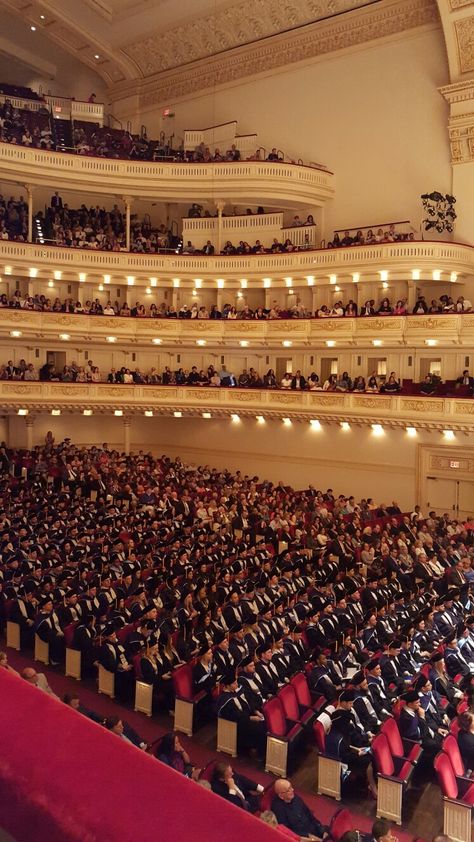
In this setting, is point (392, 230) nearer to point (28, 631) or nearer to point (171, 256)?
point (171, 256)

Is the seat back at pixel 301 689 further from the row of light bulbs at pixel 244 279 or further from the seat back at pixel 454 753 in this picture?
the row of light bulbs at pixel 244 279

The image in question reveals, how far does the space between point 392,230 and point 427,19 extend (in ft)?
22.6

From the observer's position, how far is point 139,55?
2869 cm

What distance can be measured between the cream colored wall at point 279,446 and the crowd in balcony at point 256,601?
2563mm

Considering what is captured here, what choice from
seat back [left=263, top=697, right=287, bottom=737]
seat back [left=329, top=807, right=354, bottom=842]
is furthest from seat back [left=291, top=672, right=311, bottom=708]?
seat back [left=329, top=807, right=354, bottom=842]

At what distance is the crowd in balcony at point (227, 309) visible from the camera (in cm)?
2038

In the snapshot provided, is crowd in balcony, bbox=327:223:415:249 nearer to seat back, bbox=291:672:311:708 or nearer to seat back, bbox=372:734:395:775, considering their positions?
seat back, bbox=291:672:311:708

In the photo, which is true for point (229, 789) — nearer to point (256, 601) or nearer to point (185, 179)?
point (256, 601)

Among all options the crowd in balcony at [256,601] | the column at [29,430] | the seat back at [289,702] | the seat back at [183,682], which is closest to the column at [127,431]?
the column at [29,430]

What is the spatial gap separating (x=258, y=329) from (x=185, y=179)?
6.52 metres

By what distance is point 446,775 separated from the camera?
6629 millimetres

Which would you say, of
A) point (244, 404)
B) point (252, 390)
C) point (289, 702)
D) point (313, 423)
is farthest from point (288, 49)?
point (289, 702)

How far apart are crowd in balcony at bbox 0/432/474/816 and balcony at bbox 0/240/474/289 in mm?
7535

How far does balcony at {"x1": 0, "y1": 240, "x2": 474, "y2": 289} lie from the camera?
2027 cm
